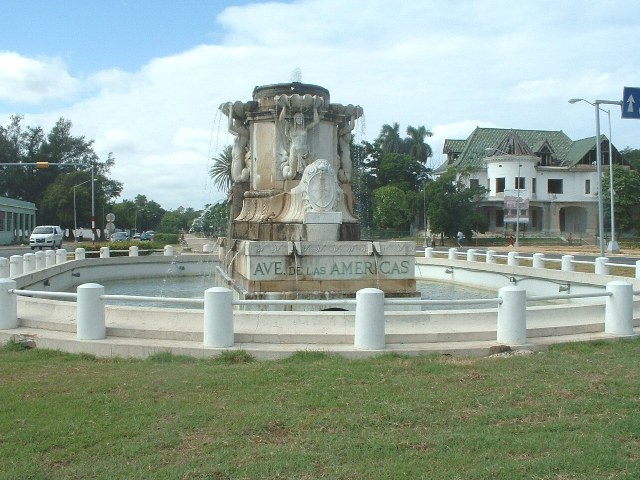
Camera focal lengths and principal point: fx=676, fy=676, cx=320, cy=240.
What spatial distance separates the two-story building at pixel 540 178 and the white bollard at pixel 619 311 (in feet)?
171

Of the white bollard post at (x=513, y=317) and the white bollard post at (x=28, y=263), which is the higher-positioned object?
the white bollard post at (x=28, y=263)

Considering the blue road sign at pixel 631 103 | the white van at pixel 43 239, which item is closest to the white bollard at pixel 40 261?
the blue road sign at pixel 631 103

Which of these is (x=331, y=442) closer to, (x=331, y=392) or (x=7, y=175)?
(x=331, y=392)

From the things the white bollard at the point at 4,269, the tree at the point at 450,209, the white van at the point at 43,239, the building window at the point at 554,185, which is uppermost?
the building window at the point at 554,185

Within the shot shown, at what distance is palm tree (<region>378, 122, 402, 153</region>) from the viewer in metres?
89.1

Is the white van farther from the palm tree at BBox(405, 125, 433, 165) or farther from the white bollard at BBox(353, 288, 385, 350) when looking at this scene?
the palm tree at BBox(405, 125, 433, 165)

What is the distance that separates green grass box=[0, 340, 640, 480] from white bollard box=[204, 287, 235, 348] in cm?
36

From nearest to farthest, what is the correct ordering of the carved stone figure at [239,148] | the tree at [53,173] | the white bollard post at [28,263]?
the carved stone figure at [239,148] → the white bollard post at [28,263] → the tree at [53,173]

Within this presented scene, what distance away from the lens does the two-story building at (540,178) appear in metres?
63.3

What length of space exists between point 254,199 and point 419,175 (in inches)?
2224

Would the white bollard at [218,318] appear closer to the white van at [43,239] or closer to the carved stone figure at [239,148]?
the carved stone figure at [239,148]

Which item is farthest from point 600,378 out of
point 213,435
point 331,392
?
point 213,435

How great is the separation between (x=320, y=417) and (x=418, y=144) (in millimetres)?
83971

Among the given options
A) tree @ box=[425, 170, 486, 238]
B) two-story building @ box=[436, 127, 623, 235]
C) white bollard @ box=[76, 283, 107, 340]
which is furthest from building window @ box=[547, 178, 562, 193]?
white bollard @ box=[76, 283, 107, 340]
